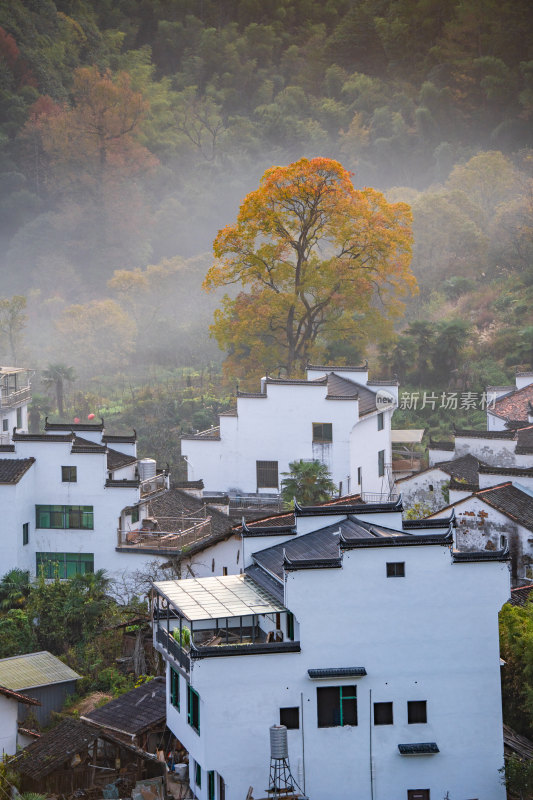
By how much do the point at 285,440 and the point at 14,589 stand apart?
40.1 feet

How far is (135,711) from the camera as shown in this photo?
2773cm

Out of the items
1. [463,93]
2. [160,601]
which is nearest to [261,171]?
[463,93]

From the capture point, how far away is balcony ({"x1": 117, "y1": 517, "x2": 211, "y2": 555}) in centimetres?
3756

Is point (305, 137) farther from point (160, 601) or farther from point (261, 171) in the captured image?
point (160, 601)

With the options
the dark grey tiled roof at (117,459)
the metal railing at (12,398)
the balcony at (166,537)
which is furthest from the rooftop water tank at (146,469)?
the metal railing at (12,398)

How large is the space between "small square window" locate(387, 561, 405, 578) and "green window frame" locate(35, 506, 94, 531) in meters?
18.0

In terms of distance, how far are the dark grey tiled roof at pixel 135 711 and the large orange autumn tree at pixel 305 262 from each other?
29.2 meters

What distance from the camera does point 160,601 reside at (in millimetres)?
27969

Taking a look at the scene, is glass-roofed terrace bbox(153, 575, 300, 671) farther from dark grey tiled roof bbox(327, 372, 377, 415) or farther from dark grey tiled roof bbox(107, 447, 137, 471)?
dark grey tiled roof bbox(327, 372, 377, 415)

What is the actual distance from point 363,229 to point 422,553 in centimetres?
3588

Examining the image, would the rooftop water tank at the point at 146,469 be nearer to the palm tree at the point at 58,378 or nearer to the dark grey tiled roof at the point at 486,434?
the dark grey tiled roof at the point at 486,434

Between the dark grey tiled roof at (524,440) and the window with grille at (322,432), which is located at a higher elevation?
the window with grille at (322,432)

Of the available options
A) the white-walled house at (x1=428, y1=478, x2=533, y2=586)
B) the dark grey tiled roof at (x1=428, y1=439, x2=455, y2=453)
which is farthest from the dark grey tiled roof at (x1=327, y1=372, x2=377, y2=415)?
the white-walled house at (x1=428, y1=478, x2=533, y2=586)

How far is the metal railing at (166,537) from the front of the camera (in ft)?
124
